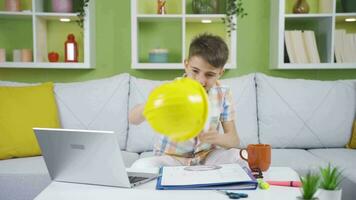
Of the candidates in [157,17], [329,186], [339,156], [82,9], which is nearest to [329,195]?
[329,186]

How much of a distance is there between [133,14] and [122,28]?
24cm

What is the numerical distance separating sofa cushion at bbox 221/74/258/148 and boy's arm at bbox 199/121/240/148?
711 millimetres

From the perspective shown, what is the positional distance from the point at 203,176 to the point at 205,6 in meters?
1.87

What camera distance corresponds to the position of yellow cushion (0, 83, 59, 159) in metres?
2.17

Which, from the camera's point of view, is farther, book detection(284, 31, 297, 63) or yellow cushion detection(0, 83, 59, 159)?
book detection(284, 31, 297, 63)

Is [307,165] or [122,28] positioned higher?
[122,28]

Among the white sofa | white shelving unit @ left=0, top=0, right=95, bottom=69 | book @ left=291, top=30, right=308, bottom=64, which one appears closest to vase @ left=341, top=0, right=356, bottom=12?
book @ left=291, top=30, right=308, bottom=64

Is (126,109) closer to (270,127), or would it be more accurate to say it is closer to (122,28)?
(122,28)

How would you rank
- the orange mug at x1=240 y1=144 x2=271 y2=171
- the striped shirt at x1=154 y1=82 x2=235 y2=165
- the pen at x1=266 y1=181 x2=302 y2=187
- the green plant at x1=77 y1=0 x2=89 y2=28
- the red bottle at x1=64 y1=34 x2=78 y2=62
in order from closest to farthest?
the pen at x1=266 y1=181 x2=302 y2=187
the orange mug at x1=240 y1=144 x2=271 y2=171
the striped shirt at x1=154 y1=82 x2=235 y2=165
the green plant at x1=77 y1=0 x2=89 y2=28
the red bottle at x1=64 y1=34 x2=78 y2=62

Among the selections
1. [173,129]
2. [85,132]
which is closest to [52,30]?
[85,132]

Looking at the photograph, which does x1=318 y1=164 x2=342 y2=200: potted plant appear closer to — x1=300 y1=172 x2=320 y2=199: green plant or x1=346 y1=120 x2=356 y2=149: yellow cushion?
x1=300 y1=172 x2=320 y2=199: green plant

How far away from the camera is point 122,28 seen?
115 inches

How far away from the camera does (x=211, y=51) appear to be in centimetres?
158

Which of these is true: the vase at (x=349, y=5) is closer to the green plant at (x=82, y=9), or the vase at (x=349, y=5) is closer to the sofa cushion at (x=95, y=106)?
the sofa cushion at (x=95, y=106)
